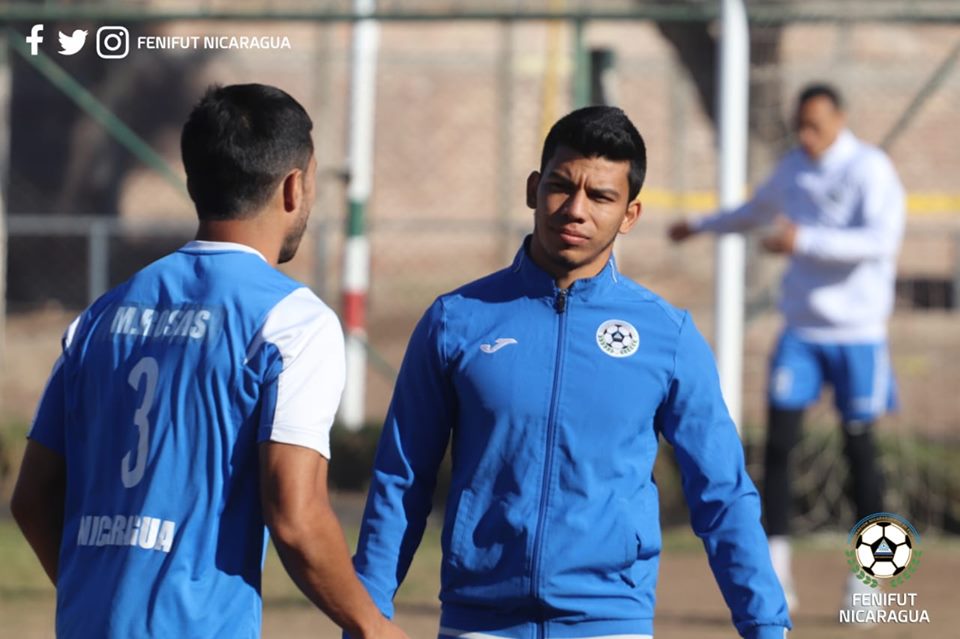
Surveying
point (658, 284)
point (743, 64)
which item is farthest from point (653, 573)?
point (658, 284)

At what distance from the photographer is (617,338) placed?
3.34 metres

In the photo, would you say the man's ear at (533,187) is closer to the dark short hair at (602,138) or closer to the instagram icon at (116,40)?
the dark short hair at (602,138)

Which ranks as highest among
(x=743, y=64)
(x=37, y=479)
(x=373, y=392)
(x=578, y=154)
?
(x=743, y=64)

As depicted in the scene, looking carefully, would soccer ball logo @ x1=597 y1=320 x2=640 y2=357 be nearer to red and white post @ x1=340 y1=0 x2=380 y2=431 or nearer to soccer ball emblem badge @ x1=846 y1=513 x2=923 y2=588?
soccer ball emblem badge @ x1=846 y1=513 x2=923 y2=588

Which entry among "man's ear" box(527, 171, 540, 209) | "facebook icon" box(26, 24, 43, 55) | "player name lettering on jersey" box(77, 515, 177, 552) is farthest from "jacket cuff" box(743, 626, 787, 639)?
"facebook icon" box(26, 24, 43, 55)

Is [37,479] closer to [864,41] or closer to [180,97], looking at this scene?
[180,97]

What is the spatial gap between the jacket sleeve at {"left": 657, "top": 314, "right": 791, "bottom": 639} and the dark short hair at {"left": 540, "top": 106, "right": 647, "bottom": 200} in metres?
0.36

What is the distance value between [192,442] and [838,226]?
4496mm

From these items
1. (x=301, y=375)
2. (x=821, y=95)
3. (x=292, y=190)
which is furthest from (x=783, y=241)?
(x=301, y=375)

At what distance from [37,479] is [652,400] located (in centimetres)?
122

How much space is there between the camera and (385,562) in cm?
323

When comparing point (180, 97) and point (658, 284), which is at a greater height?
point (180, 97)

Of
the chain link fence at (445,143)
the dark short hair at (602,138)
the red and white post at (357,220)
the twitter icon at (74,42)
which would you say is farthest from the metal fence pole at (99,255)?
the dark short hair at (602,138)

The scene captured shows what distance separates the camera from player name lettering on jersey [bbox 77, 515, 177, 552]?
279 cm
